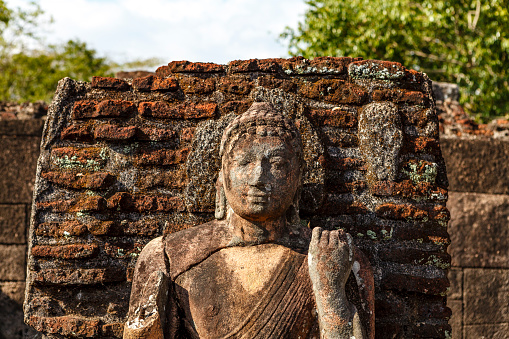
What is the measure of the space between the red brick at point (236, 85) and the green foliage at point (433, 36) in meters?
5.48

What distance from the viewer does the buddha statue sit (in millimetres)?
2836

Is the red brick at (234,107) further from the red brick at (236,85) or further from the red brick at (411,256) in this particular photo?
the red brick at (411,256)

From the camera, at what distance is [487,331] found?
6.03 m

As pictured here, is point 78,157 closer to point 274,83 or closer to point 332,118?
point 274,83

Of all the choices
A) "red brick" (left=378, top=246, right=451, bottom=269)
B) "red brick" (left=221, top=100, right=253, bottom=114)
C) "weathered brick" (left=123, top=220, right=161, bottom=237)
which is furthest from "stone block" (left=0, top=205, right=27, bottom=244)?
"red brick" (left=378, top=246, right=451, bottom=269)

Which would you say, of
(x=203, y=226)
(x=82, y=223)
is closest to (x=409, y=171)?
(x=203, y=226)

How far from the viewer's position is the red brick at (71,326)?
3.48m

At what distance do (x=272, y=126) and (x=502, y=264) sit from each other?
157 inches

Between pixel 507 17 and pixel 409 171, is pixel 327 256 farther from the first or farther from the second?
pixel 507 17

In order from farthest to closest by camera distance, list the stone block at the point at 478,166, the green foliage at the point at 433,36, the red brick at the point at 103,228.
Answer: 1. the green foliage at the point at 433,36
2. the stone block at the point at 478,166
3. the red brick at the point at 103,228

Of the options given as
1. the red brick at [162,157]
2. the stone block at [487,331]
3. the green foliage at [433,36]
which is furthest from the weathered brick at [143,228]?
the green foliage at [433,36]

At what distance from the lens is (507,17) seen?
818 centimetres

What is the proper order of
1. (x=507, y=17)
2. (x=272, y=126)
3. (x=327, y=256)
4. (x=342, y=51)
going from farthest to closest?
(x=342, y=51), (x=507, y=17), (x=272, y=126), (x=327, y=256)

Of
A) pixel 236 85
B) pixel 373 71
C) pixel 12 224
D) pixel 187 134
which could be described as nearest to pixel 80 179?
pixel 187 134
